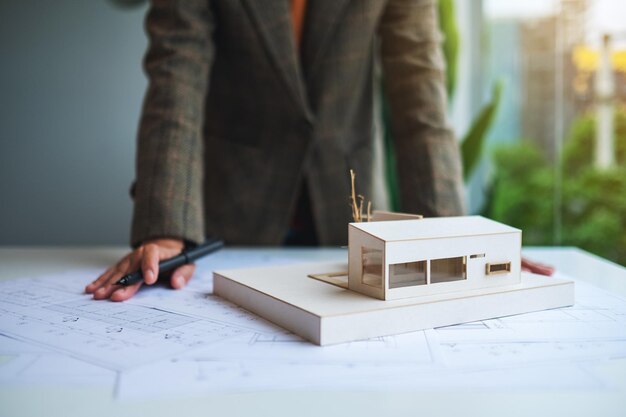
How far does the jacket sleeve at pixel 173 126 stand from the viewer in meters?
1.06

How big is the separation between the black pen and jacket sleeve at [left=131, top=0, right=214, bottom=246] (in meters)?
0.04

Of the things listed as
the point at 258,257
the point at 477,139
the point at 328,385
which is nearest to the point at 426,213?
the point at 258,257

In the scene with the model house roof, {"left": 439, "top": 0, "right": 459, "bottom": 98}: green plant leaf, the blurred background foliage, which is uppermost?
{"left": 439, "top": 0, "right": 459, "bottom": 98}: green plant leaf

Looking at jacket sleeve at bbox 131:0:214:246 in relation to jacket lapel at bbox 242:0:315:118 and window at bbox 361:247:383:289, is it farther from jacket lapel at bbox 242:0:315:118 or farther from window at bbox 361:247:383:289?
window at bbox 361:247:383:289

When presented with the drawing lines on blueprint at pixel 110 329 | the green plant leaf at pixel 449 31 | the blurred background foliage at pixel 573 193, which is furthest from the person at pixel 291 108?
the blurred background foliage at pixel 573 193

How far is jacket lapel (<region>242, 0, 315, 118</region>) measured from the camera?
4.24 feet

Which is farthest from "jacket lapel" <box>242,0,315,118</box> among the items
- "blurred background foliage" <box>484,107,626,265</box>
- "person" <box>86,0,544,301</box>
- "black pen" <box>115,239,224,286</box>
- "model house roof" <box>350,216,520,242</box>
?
"blurred background foliage" <box>484,107,626,265</box>

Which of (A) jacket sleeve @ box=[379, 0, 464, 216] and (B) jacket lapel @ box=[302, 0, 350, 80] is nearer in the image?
(A) jacket sleeve @ box=[379, 0, 464, 216]

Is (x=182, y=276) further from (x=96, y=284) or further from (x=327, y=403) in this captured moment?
(x=327, y=403)

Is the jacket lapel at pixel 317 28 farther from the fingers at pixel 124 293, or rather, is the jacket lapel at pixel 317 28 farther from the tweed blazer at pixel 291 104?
the fingers at pixel 124 293

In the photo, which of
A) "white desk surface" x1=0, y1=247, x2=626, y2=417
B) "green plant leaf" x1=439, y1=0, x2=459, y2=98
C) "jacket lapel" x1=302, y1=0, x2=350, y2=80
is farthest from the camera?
"green plant leaf" x1=439, y1=0, x2=459, y2=98

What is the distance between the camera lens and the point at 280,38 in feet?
4.31

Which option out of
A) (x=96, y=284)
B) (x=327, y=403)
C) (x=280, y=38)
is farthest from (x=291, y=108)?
(x=327, y=403)

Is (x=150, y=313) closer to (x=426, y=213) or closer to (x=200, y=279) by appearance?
(x=200, y=279)
